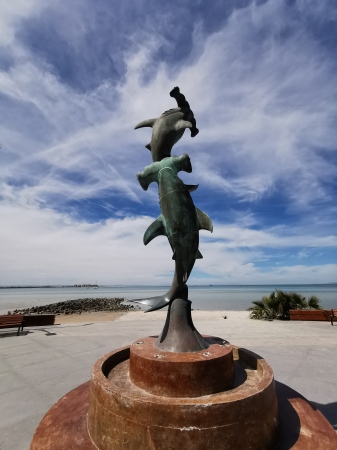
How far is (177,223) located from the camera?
4395mm

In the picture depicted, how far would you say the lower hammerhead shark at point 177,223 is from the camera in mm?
4402

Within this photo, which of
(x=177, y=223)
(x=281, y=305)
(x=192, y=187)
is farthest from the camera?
(x=281, y=305)

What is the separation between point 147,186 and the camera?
199 inches

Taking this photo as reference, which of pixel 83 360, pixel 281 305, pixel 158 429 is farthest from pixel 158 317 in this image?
pixel 158 429

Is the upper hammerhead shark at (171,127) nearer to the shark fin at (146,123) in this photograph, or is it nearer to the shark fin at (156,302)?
the shark fin at (146,123)

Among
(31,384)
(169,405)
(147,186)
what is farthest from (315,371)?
(31,384)

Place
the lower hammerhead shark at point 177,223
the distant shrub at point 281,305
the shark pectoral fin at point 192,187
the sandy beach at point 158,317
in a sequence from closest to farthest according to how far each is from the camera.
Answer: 1. the lower hammerhead shark at point 177,223
2. the shark pectoral fin at point 192,187
3. the distant shrub at point 281,305
4. the sandy beach at point 158,317

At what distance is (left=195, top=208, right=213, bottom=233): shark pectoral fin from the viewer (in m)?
4.62

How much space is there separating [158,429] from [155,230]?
Answer: 2.73m

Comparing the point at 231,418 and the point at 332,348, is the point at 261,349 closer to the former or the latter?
the point at 332,348

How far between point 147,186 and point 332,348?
24.5 feet

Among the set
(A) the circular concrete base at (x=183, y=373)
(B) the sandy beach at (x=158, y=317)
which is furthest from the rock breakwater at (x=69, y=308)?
(A) the circular concrete base at (x=183, y=373)

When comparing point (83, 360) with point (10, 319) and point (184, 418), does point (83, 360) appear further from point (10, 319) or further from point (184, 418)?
point (10, 319)

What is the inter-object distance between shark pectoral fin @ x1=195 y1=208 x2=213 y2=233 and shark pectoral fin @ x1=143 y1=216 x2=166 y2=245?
2.10 feet
